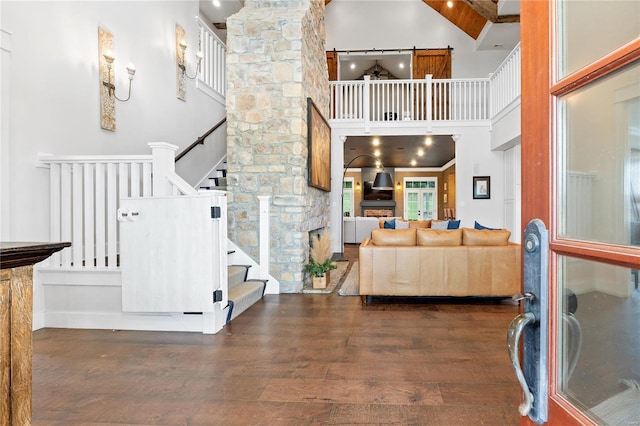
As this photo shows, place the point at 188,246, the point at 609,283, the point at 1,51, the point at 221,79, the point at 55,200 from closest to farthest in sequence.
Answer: the point at 609,283 → the point at 1,51 → the point at 188,246 → the point at 55,200 → the point at 221,79

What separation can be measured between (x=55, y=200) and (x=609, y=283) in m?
4.18

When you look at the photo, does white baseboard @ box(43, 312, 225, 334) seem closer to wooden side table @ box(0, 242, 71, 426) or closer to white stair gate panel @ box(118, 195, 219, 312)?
white stair gate panel @ box(118, 195, 219, 312)

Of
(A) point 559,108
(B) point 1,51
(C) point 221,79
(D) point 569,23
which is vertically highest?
(C) point 221,79

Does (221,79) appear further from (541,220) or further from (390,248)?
(541,220)

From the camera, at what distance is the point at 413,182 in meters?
16.1

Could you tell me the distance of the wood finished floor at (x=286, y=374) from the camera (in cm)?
202

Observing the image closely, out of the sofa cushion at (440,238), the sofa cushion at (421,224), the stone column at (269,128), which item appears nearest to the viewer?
the sofa cushion at (440,238)

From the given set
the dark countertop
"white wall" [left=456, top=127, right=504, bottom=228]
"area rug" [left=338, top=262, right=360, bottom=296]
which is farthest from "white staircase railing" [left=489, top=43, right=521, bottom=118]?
the dark countertop

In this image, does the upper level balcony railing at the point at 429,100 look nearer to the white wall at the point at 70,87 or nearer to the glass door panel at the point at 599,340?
the white wall at the point at 70,87

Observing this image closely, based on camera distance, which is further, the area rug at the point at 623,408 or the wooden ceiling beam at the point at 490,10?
the wooden ceiling beam at the point at 490,10

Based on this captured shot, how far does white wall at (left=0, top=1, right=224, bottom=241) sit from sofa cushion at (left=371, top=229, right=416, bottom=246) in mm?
3346

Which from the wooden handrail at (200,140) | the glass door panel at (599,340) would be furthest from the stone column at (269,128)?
the glass door panel at (599,340)

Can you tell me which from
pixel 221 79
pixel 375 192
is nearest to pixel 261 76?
pixel 221 79

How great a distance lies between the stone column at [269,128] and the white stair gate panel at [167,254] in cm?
171
